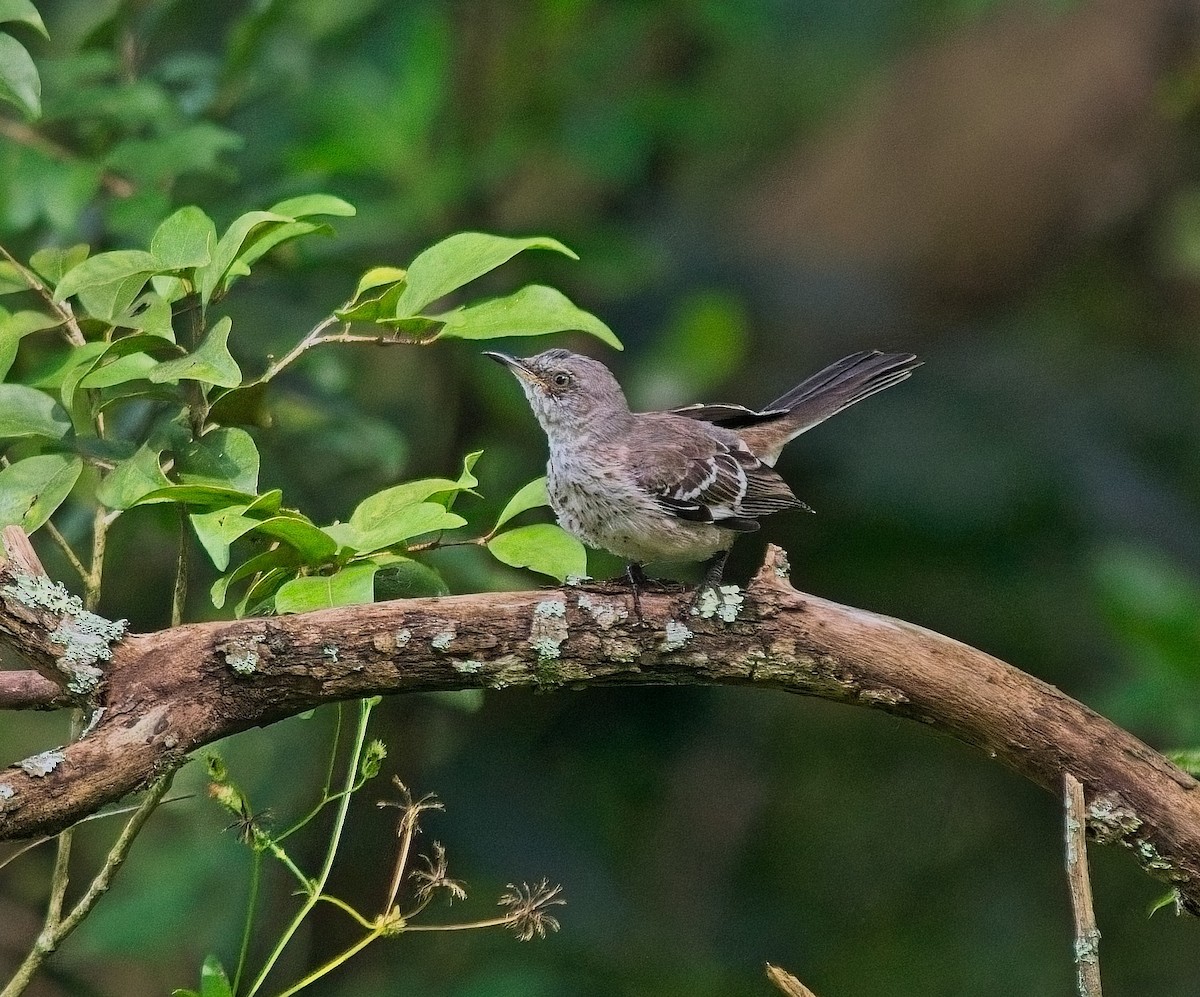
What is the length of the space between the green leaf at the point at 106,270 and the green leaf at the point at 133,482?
0.30 meters

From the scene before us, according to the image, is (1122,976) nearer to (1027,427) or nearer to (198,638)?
(1027,427)

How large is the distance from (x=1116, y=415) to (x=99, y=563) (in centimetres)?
545

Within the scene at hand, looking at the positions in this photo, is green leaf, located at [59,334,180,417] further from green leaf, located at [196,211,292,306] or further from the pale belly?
the pale belly

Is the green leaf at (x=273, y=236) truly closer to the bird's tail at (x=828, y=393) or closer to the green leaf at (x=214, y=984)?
the green leaf at (x=214, y=984)

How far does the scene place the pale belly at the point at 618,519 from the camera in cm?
355

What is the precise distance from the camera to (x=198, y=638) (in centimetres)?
242

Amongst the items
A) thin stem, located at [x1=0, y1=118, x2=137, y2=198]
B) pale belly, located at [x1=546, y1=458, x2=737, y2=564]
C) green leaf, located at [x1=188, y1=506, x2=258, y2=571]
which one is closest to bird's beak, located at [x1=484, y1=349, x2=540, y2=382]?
pale belly, located at [x1=546, y1=458, x2=737, y2=564]

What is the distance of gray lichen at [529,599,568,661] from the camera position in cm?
247

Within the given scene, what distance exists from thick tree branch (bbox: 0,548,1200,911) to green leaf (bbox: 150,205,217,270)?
60 centimetres

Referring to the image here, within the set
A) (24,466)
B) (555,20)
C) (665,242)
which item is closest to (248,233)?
(24,466)

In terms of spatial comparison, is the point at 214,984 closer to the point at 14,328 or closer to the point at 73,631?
the point at 73,631

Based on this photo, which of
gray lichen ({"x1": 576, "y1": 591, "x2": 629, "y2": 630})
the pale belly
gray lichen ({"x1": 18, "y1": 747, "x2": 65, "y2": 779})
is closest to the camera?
gray lichen ({"x1": 18, "y1": 747, "x2": 65, "y2": 779})

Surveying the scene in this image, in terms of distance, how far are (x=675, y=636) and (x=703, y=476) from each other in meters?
1.29

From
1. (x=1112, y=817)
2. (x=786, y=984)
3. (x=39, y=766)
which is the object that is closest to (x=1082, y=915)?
(x=1112, y=817)
